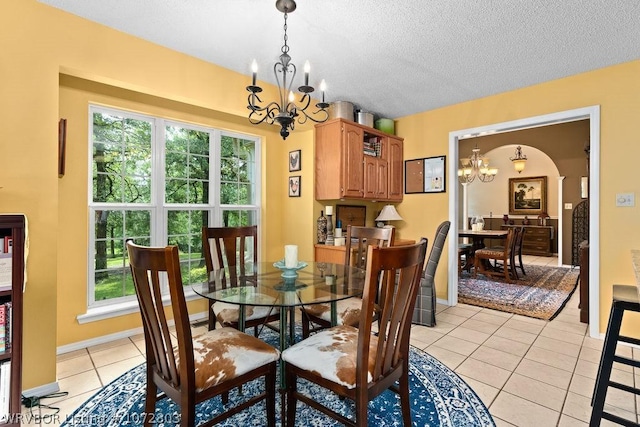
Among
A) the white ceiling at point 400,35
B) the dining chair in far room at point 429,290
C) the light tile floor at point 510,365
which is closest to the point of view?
the light tile floor at point 510,365

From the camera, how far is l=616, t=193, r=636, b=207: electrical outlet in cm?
281

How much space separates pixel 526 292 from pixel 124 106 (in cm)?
547

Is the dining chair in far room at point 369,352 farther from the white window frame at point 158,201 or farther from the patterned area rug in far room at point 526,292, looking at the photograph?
the patterned area rug in far room at point 526,292

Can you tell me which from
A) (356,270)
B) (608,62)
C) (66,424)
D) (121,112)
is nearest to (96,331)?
(66,424)

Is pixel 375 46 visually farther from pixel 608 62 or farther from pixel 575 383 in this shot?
pixel 575 383

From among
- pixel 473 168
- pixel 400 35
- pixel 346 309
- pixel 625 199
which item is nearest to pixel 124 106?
pixel 400 35

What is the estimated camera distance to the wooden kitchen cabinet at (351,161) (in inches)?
142

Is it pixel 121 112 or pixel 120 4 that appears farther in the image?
pixel 121 112

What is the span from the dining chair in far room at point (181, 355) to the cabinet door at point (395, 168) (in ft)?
10.4

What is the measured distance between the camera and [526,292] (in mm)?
4559

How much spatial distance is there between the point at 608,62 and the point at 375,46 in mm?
2166

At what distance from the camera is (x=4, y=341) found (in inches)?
63.4

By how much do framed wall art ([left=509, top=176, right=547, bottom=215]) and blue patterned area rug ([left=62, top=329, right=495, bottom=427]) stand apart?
7619 mm


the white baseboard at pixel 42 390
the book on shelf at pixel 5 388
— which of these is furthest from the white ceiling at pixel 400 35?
the white baseboard at pixel 42 390
